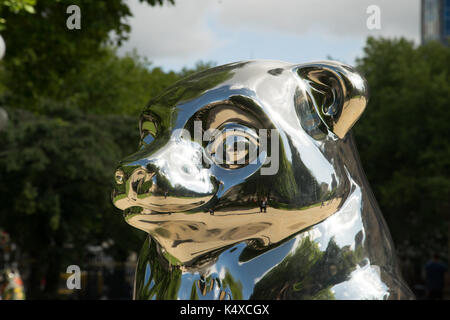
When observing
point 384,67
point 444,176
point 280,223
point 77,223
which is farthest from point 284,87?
point 384,67

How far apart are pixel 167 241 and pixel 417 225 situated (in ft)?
69.1

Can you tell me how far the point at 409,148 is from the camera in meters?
19.5

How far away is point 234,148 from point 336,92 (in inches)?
13.4

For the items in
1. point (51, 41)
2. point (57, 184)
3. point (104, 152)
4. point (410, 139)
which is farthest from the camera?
point (410, 139)

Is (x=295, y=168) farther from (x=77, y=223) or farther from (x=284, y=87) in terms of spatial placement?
(x=77, y=223)

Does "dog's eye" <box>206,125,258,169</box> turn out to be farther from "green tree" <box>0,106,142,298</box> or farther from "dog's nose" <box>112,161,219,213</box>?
"green tree" <box>0,106,142,298</box>

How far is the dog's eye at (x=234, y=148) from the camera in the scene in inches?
65.0

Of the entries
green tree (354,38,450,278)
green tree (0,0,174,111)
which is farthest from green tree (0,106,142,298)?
green tree (354,38,450,278)

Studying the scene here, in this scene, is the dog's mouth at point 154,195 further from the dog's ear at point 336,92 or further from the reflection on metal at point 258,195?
the dog's ear at point 336,92

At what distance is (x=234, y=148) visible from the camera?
1.65 m

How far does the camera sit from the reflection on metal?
64.2 inches

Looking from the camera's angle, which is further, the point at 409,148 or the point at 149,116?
the point at 409,148

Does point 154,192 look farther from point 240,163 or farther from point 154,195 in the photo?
point 240,163

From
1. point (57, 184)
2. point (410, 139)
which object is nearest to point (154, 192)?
point (57, 184)
